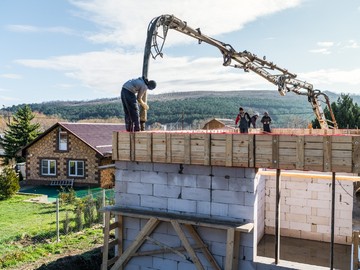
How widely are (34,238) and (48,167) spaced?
571 inches

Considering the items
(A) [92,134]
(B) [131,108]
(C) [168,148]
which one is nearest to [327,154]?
(C) [168,148]

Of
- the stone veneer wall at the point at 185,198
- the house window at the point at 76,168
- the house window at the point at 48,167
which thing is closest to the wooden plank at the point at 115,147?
the stone veneer wall at the point at 185,198

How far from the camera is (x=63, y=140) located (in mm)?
26125

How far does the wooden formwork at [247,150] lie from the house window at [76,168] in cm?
1759

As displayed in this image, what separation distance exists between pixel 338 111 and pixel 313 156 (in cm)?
2269

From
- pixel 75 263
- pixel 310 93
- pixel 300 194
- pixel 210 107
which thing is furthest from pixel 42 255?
pixel 210 107

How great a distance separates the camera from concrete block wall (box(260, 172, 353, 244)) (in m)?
9.95

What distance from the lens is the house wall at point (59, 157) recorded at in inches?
987

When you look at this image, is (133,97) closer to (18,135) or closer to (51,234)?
(51,234)

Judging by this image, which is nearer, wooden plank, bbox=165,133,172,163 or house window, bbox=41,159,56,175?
wooden plank, bbox=165,133,172,163

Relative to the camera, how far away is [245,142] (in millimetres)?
7609

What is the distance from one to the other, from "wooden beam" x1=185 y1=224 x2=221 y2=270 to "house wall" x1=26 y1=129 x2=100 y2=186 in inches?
701

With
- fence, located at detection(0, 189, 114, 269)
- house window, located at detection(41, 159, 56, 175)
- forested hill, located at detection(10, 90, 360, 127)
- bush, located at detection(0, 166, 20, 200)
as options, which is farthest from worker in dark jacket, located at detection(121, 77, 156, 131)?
forested hill, located at detection(10, 90, 360, 127)

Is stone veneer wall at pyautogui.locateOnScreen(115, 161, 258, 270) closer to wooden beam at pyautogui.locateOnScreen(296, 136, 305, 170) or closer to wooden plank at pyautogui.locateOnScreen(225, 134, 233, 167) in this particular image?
wooden plank at pyautogui.locateOnScreen(225, 134, 233, 167)
